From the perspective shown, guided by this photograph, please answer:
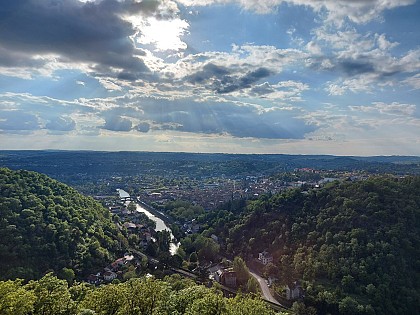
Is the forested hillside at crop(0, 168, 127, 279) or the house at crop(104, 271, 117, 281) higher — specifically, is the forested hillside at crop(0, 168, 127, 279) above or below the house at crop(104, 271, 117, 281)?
above

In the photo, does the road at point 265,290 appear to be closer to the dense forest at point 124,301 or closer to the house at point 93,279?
the house at point 93,279

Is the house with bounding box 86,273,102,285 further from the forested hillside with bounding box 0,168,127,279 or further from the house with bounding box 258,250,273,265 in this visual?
the house with bounding box 258,250,273,265

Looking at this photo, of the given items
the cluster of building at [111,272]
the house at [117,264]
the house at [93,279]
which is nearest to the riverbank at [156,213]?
the cluster of building at [111,272]

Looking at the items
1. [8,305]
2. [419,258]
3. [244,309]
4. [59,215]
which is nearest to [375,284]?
[419,258]

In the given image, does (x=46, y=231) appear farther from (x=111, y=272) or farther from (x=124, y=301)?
(x=124, y=301)

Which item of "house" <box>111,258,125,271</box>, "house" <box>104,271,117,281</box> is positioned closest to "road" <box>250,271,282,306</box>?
"house" <box>111,258,125,271</box>

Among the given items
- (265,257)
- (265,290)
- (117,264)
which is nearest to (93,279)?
(117,264)

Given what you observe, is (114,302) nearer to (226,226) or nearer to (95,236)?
(95,236)
